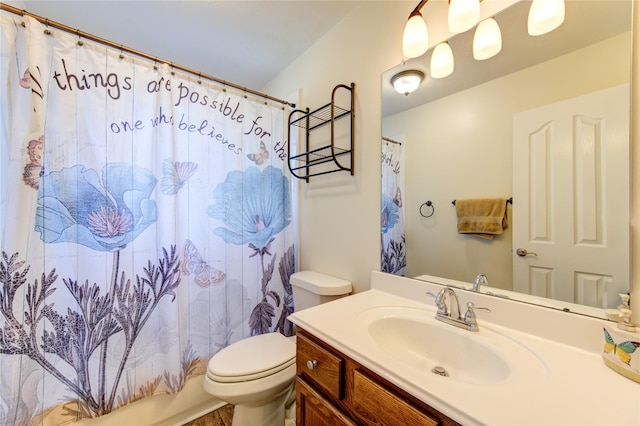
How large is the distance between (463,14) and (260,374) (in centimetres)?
168

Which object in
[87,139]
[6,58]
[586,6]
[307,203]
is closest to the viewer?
[586,6]

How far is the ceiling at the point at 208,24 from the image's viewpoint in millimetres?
1334

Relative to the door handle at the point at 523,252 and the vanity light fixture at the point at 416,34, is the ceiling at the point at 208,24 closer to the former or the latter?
the vanity light fixture at the point at 416,34

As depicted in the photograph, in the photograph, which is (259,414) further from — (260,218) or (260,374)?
(260,218)

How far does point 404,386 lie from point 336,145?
4.04ft

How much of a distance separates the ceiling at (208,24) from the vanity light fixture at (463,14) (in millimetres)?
659

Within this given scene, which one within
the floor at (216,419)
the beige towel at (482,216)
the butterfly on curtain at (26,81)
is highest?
the butterfly on curtain at (26,81)

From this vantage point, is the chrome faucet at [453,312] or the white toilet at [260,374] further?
the white toilet at [260,374]

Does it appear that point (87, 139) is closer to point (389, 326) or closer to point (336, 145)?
point (336, 145)

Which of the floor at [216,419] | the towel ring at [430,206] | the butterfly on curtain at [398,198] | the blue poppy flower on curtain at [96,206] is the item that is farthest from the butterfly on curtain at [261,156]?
the floor at [216,419]

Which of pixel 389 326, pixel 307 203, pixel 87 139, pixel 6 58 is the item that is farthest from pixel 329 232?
pixel 6 58

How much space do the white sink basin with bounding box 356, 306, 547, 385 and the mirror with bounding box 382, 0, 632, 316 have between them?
0.21 metres

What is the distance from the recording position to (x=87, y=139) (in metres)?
1.10

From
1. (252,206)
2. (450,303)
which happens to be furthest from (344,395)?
(252,206)
